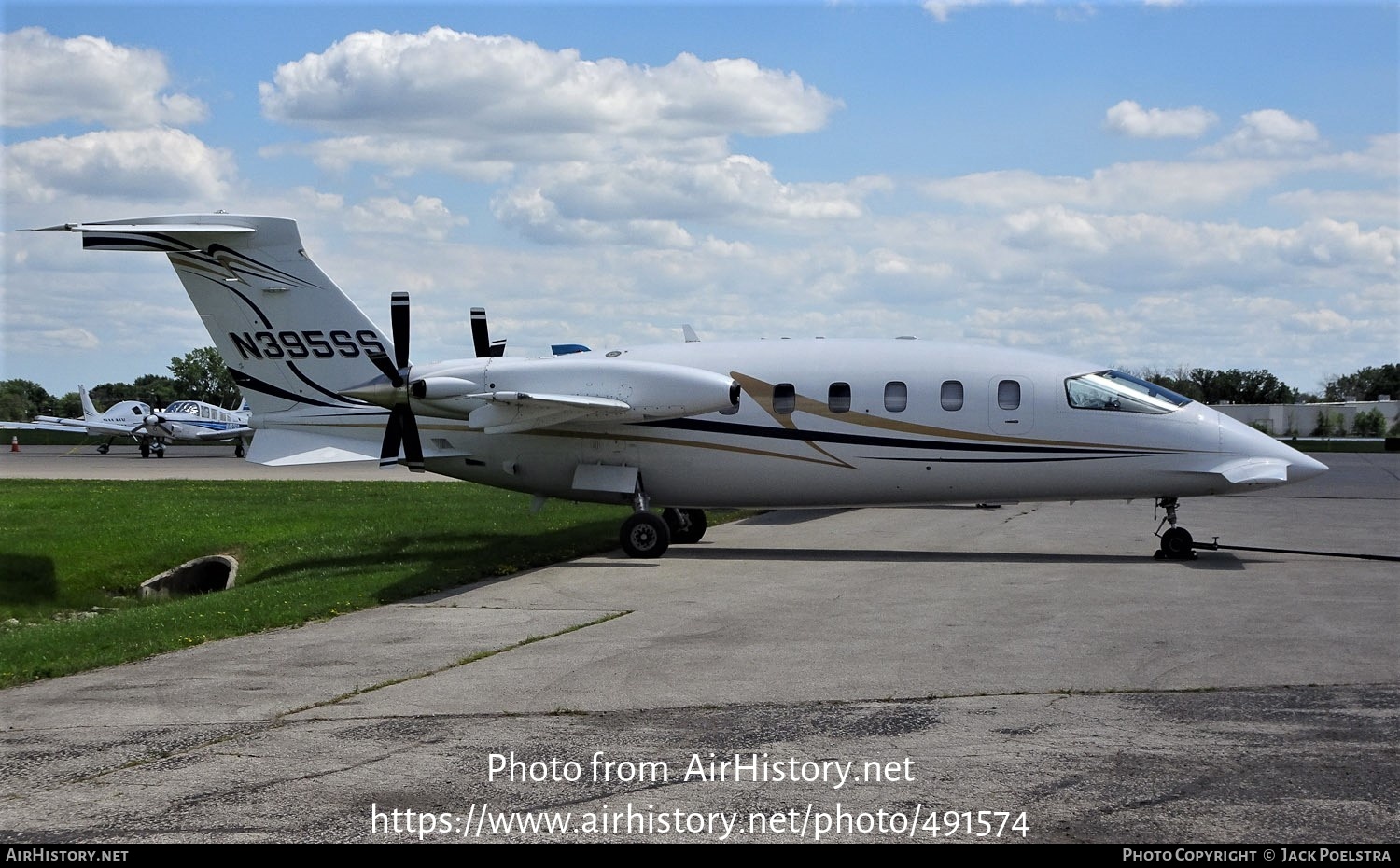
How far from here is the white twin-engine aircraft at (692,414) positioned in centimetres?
2070

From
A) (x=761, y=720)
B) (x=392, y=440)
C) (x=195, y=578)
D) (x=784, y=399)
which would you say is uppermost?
(x=784, y=399)

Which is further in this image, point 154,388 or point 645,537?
point 154,388

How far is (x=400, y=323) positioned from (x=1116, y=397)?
11.5 m

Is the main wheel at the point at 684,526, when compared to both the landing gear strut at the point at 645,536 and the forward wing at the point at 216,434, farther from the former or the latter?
the forward wing at the point at 216,434

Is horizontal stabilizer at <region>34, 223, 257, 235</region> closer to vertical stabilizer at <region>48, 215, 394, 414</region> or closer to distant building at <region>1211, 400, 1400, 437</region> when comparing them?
vertical stabilizer at <region>48, 215, 394, 414</region>

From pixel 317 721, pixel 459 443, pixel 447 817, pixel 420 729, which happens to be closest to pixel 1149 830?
pixel 447 817

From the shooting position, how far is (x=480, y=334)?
22.6 metres

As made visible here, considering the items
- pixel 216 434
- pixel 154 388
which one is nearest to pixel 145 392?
pixel 154 388

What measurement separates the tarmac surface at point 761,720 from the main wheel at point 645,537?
3.08 metres

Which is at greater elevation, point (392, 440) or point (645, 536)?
point (392, 440)

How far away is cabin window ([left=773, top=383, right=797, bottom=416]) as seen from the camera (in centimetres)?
2153

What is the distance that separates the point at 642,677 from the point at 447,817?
403 centimetres

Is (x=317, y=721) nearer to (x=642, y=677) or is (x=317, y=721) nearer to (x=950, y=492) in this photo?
(x=642, y=677)

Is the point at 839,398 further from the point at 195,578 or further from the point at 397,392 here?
the point at 195,578
